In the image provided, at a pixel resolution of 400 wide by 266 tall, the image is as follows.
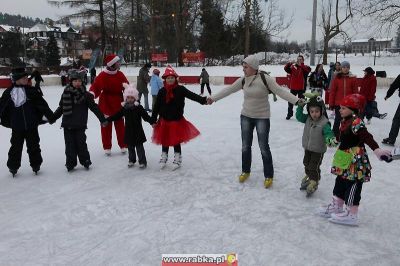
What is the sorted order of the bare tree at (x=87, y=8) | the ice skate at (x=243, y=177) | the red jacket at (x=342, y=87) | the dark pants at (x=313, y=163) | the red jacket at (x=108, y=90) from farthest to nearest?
the bare tree at (x=87, y=8), the red jacket at (x=342, y=87), the red jacket at (x=108, y=90), the ice skate at (x=243, y=177), the dark pants at (x=313, y=163)

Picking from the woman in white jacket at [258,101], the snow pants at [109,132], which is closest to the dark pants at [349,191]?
the woman in white jacket at [258,101]

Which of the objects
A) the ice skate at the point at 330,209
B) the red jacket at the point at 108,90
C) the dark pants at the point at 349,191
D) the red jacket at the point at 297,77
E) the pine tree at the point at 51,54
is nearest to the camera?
the dark pants at the point at 349,191

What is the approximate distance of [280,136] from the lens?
8227 mm

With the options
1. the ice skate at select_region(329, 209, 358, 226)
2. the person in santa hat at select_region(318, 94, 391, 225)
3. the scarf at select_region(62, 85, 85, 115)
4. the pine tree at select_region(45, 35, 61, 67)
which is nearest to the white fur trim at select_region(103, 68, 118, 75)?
the scarf at select_region(62, 85, 85, 115)

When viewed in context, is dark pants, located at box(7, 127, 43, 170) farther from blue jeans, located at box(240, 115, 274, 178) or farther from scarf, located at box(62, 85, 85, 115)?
blue jeans, located at box(240, 115, 274, 178)

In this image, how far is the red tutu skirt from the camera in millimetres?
5637

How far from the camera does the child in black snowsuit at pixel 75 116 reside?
557 cm

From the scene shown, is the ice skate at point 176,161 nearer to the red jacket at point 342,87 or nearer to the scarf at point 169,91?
the scarf at point 169,91

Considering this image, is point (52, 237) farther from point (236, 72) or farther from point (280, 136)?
point (236, 72)

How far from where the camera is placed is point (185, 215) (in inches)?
165

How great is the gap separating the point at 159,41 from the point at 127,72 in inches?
521

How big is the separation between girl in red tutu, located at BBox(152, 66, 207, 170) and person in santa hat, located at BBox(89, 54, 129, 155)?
3.78 feet

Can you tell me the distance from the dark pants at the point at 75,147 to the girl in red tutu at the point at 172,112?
1127 millimetres

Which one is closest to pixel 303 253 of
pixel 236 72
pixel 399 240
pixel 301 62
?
pixel 399 240
